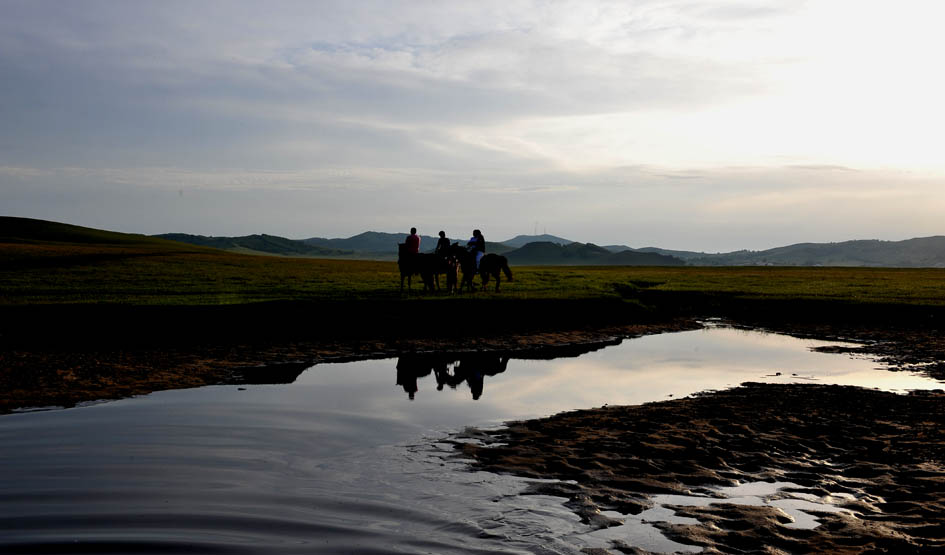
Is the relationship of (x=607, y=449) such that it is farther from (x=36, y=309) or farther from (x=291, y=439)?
(x=36, y=309)

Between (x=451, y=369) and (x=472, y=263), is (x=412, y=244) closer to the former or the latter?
(x=472, y=263)

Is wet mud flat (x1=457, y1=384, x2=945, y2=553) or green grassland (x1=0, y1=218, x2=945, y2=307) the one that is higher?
green grassland (x1=0, y1=218, x2=945, y2=307)

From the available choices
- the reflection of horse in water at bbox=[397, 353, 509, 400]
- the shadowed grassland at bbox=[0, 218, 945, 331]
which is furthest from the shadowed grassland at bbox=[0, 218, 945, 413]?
the reflection of horse in water at bbox=[397, 353, 509, 400]

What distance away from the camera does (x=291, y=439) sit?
465 inches

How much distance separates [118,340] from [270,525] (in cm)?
1726

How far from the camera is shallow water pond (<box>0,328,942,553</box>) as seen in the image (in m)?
7.57

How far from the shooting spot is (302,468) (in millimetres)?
10102

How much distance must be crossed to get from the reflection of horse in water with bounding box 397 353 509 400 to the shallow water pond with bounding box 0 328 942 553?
0.16 m

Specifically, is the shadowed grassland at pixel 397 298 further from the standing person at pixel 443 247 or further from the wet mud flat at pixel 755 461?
Answer: the wet mud flat at pixel 755 461

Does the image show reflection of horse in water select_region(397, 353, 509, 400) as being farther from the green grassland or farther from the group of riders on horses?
the group of riders on horses

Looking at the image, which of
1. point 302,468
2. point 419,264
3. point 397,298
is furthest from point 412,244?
point 302,468

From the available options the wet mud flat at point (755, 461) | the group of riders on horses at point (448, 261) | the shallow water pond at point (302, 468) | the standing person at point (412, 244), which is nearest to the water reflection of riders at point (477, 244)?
the group of riders on horses at point (448, 261)

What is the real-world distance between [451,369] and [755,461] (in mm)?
10645

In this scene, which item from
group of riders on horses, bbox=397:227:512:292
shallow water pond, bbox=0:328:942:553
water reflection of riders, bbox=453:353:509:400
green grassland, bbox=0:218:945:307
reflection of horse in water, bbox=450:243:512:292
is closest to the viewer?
shallow water pond, bbox=0:328:942:553
